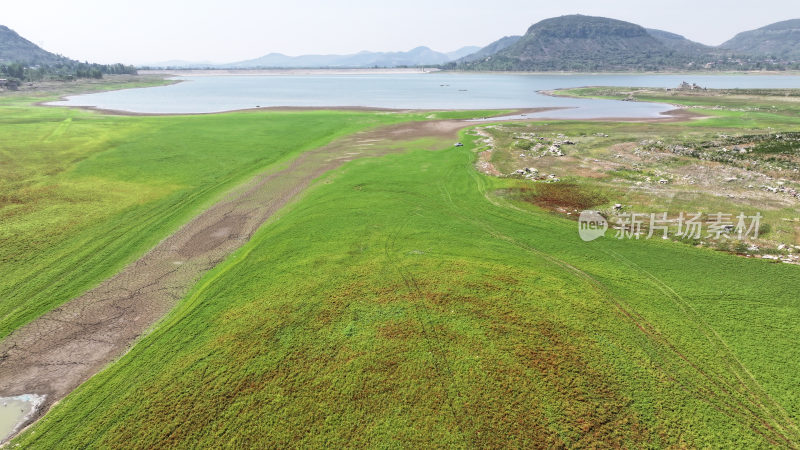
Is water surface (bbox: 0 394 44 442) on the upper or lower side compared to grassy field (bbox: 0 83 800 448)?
lower

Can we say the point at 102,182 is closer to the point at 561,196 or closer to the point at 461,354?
the point at 461,354

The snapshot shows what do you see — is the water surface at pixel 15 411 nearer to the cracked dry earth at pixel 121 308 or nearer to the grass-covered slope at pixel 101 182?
the cracked dry earth at pixel 121 308

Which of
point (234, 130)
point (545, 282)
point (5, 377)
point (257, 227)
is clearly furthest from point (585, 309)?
point (234, 130)

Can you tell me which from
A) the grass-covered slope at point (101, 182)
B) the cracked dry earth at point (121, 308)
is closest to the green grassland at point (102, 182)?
the grass-covered slope at point (101, 182)

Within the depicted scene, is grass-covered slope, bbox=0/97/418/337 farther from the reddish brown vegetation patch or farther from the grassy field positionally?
the reddish brown vegetation patch

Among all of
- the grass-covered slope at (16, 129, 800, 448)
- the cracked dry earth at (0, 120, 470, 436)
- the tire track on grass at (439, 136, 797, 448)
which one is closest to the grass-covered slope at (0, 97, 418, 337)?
the cracked dry earth at (0, 120, 470, 436)

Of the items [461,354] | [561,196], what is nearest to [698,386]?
[461,354]
